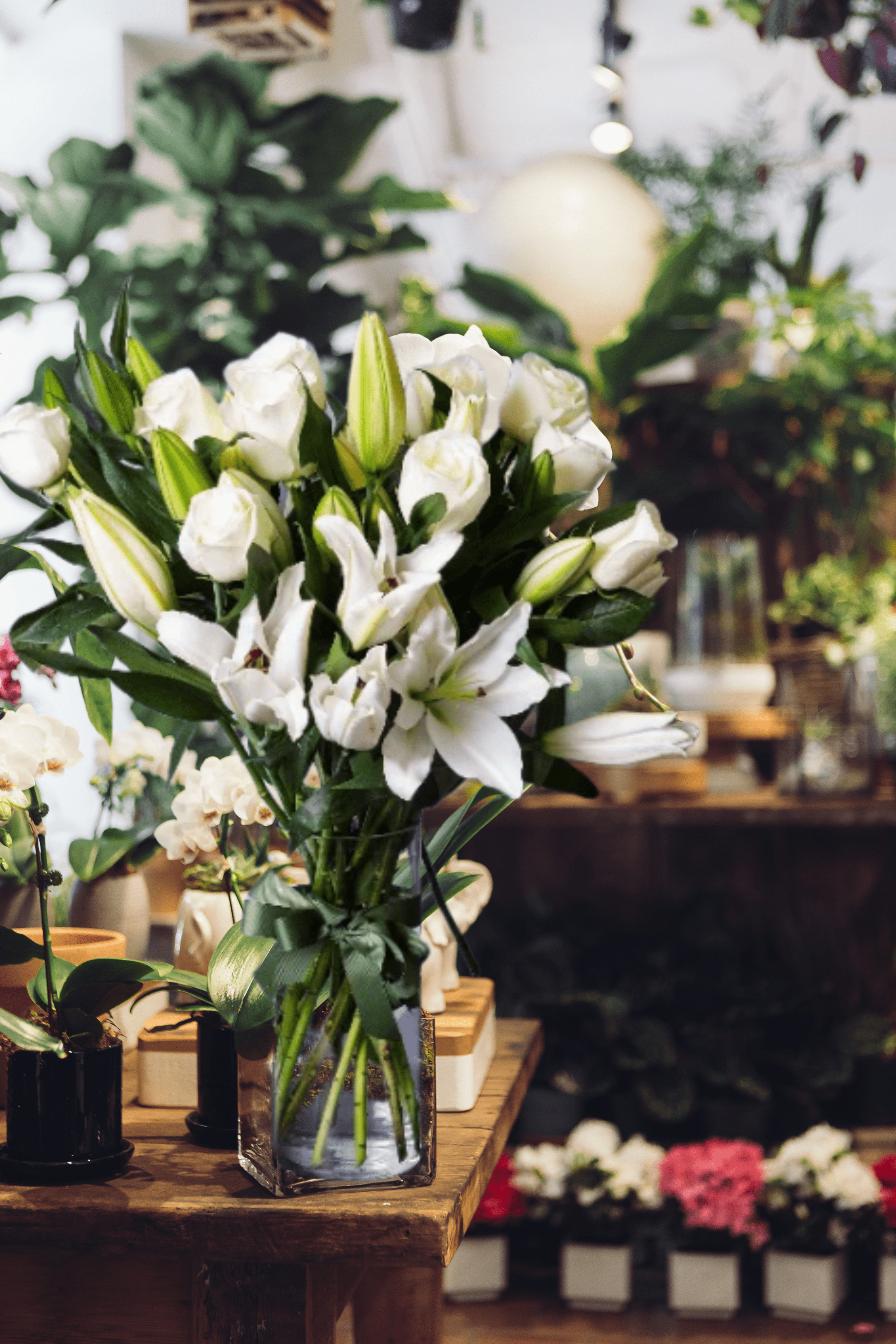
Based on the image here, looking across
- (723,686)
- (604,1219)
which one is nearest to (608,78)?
(723,686)

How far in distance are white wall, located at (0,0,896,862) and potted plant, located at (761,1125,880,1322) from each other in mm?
1256

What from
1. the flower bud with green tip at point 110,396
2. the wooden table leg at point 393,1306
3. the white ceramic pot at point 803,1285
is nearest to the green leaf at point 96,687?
the flower bud with green tip at point 110,396

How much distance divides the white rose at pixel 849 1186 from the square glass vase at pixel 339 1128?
154 centimetres

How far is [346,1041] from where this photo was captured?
31.7 inches

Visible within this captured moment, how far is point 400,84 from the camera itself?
3.54 m

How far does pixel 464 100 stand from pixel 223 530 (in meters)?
3.97

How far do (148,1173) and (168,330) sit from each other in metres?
1.62

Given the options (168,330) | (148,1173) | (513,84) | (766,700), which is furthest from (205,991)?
(513,84)

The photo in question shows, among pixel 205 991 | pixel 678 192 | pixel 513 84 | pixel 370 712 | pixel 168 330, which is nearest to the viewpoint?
pixel 370 712

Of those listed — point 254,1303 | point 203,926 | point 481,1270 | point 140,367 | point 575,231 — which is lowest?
point 481,1270

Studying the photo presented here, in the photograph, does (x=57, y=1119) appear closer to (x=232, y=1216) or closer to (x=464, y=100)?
(x=232, y=1216)

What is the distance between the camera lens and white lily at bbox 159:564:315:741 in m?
0.72

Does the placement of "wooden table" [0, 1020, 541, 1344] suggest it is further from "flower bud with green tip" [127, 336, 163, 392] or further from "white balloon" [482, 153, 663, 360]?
"white balloon" [482, 153, 663, 360]

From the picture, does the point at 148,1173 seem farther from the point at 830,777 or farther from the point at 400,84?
the point at 400,84
